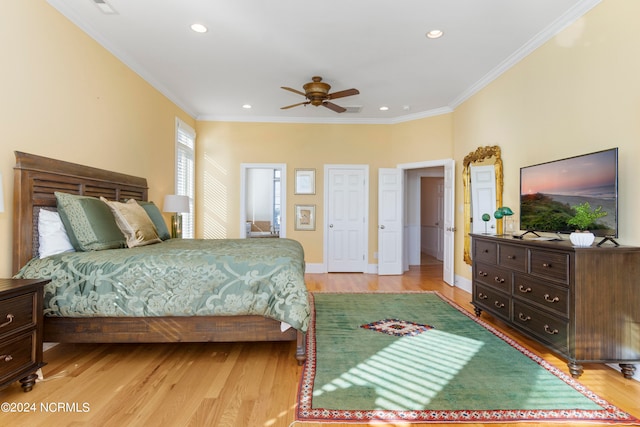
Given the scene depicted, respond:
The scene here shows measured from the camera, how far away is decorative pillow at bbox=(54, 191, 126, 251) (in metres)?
2.63

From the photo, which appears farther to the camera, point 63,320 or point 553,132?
point 553,132

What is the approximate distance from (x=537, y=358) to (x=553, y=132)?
2088 mm

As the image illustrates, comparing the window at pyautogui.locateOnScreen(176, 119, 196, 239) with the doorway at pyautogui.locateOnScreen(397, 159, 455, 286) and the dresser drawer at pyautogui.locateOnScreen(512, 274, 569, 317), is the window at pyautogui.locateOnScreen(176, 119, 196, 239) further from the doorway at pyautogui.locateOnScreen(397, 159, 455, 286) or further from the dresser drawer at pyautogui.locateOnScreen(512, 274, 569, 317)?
the dresser drawer at pyautogui.locateOnScreen(512, 274, 569, 317)

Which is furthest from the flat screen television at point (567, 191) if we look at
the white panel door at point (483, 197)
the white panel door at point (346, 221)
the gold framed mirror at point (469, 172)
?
the white panel door at point (346, 221)

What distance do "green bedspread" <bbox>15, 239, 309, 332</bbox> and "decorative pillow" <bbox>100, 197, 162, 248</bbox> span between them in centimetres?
62

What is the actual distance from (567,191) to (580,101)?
0.80m

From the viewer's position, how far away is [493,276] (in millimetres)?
3291

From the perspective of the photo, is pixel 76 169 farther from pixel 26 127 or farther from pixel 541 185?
pixel 541 185

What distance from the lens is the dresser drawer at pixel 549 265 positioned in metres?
2.34

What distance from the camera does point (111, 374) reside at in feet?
7.55

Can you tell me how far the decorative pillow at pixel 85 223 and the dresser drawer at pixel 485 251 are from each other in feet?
11.6

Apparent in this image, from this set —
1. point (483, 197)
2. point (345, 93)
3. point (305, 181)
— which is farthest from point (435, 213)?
point (345, 93)

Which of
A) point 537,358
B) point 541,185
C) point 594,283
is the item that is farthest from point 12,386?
point 541,185

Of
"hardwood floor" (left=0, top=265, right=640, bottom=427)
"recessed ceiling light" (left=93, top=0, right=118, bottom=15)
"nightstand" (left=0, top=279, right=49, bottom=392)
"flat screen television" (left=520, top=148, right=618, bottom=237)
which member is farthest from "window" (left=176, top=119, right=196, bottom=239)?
"flat screen television" (left=520, top=148, right=618, bottom=237)
